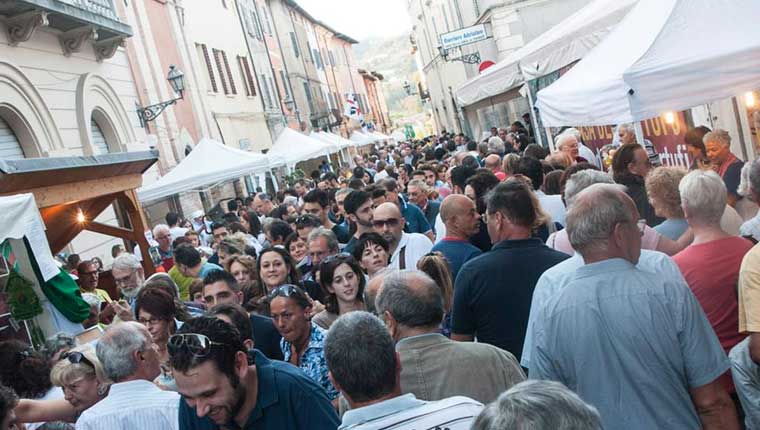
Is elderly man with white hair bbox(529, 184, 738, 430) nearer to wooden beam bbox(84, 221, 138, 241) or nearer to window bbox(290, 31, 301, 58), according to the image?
wooden beam bbox(84, 221, 138, 241)

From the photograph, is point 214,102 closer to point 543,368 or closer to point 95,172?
point 95,172

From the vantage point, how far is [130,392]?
387 centimetres

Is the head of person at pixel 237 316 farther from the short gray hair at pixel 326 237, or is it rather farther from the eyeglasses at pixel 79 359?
the short gray hair at pixel 326 237

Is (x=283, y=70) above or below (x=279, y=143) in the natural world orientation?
above

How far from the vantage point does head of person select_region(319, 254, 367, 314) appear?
5.23m

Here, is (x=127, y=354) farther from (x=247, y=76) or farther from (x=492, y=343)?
(x=247, y=76)

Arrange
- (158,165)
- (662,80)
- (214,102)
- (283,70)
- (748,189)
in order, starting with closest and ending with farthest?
(748,189)
(662,80)
(158,165)
(214,102)
(283,70)

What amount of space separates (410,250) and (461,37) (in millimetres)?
17278

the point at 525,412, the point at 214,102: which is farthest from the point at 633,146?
the point at 214,102

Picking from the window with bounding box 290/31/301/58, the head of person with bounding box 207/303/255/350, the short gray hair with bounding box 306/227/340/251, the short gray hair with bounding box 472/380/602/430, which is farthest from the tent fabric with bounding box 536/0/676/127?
the window with bounding box 290/31/301/58

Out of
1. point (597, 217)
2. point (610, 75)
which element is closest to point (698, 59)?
point (610, 75)

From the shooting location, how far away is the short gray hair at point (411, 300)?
3353 mm

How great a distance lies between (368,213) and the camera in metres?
7.43

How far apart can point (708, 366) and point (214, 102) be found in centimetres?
2496
